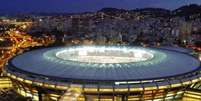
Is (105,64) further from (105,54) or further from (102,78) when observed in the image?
(105,54)

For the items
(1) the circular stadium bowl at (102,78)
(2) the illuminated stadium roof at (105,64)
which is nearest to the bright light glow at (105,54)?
(2) the illuminated stadium roof at (105,64)

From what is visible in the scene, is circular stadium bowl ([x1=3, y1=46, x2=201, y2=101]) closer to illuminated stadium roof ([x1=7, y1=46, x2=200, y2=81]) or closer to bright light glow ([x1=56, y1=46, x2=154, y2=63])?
illuminated stadium roof ([x1=7, y1=46, x2=200, y2=81])

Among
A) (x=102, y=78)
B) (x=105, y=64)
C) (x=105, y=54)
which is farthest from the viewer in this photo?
(x=105, y=54)

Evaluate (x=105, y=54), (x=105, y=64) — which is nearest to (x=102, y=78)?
(x=105, y=64)

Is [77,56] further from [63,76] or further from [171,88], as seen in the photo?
[171,88]

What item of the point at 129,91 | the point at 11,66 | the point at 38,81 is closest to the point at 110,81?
the point at 129,91

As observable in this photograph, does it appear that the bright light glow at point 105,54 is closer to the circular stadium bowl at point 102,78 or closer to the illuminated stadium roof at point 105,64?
the illuminated stadium roof at point 105,64

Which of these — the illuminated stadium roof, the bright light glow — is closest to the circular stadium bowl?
the illuminated stadium roof
